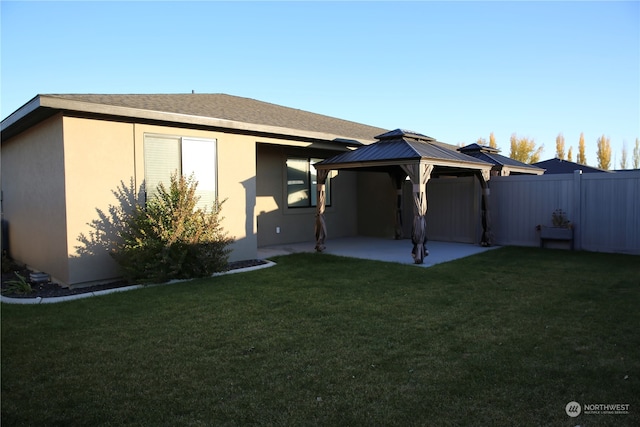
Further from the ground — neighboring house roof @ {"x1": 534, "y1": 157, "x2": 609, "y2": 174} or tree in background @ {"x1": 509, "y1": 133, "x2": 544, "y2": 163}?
tree in background @ {"x1": 509, "y1": 133, "x2": 544, "y2": 163}

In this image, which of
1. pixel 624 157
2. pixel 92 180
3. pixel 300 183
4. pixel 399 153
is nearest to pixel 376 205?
pixel 300 183

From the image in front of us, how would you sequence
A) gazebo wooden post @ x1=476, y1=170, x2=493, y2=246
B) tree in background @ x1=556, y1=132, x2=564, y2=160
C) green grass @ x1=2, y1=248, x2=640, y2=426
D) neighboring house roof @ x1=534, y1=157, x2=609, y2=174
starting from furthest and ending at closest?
tree in background @ x1=556, y1=132, x2=564, y2=160 < neighboring house roof @ x1=534, y1=157, x2=609, y2=174 < gazebo wooden post @ x1=476, y1=170, x2=493, y2=246 < green grass @ x1=2, y1=248, x2=640, y2=426

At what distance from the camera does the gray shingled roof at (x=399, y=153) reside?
9.23 meters

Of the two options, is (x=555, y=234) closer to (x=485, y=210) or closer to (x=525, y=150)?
(x=485, y=210)

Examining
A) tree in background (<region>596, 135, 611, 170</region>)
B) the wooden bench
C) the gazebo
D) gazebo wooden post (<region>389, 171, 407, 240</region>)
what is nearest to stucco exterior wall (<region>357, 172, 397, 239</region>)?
gazebo wooden post (<region>389, 171, 407, 240</region>)

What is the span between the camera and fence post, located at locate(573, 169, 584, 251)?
10.9 m

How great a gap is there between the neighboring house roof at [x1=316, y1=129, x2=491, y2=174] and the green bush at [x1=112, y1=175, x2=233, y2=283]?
3.68 metres

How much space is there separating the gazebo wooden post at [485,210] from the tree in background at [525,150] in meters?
28.9

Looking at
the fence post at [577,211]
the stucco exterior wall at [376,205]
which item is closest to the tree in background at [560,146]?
the stucco exterior wall at [376,205]

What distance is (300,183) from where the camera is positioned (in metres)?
12.8

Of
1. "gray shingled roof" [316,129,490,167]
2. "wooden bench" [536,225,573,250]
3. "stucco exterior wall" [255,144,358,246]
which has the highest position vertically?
"gray shingled roof" [316,129,490,167]

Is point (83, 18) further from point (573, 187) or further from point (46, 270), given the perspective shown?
point (573, 187)

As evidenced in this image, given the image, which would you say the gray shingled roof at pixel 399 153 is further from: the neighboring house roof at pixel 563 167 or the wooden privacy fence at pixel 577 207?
the neighboring house roof at pixel 563 167

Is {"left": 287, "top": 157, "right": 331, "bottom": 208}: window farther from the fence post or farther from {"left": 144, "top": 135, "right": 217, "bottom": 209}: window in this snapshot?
the fence post
